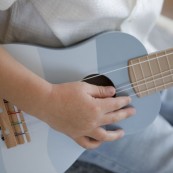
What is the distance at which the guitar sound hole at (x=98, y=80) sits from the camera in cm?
68

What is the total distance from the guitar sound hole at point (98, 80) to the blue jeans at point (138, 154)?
172 millimetres

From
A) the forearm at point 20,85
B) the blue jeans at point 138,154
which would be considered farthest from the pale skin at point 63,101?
the blue jeans at point 138,154

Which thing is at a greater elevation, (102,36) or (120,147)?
(102,36)

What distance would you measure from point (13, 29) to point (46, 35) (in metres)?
0.07

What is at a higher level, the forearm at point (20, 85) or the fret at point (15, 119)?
the forearm at point (20, 85)

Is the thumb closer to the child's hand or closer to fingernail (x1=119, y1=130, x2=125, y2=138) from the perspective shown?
the child's hand

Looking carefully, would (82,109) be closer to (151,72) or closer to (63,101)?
(63,101)

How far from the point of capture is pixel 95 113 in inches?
24.7

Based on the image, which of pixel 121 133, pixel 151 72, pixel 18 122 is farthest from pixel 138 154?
pixel 18 122

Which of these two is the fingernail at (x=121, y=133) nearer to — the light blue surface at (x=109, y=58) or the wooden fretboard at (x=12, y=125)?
the light blue surface at (x=109, y=58)

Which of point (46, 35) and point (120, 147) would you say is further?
point (120, 147)

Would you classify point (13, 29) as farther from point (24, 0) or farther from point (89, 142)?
point (89, 142)

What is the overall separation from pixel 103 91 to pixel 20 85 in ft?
0.58

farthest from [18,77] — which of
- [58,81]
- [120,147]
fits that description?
[120,147]
